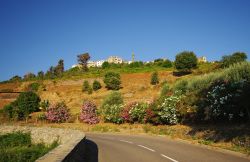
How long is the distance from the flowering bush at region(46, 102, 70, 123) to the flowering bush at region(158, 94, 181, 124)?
18036 mm

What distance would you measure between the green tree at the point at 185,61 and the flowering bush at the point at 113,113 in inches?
1660

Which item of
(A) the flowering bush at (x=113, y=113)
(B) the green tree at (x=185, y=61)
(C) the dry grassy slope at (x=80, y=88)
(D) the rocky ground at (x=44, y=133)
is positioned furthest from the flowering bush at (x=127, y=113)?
(B) the green tree at (x=185, y=61)

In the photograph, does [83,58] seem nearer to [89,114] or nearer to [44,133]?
[89,114]

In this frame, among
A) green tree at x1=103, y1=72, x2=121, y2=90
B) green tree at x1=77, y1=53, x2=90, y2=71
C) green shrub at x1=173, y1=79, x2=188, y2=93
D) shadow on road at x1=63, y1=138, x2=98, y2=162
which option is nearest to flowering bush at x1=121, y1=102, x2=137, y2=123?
green shrub at x1=173, y1=79, x2=188, y2=93

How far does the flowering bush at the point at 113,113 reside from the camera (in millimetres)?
40969

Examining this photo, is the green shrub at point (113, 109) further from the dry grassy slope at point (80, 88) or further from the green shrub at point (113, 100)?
the dry grassy slope at point (80, 88)

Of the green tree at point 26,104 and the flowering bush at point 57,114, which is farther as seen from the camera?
the green tree at point 26,104

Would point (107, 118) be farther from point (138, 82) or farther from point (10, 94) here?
point (10, 94)

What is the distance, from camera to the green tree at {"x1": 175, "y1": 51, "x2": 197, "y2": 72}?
270 ft

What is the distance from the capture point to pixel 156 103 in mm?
34812

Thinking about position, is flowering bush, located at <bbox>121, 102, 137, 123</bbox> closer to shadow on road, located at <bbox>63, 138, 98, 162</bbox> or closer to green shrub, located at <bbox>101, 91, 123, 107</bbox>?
green shrub, located at <bbox>101, 91, 123, 107</bbox>

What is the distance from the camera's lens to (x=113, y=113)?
1640 inches

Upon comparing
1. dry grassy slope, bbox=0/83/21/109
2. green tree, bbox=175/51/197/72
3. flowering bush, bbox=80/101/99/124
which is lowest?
flowering bush, bbox=80/101/99/124

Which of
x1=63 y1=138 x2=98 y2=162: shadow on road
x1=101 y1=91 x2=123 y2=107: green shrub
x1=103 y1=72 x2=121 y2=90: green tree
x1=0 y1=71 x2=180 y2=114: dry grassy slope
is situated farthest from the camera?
x1=103 y1=72 x2=121 y2=90: green tree
